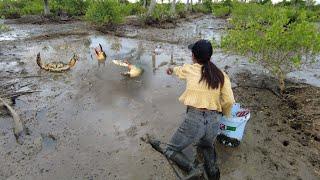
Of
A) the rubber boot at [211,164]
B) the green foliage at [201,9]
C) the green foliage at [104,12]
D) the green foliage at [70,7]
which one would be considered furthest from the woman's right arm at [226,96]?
the green foliage at [201,9]

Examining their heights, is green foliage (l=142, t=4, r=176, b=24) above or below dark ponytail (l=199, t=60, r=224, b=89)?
below

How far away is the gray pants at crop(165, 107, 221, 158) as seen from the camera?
152 inches

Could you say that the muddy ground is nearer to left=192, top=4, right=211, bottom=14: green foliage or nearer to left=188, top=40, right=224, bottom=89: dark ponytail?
left=188, top=40, right=224, bottom=89: dark ponytail

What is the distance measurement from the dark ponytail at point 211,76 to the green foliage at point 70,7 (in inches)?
861

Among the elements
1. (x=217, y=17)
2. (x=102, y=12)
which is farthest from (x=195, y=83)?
(x=217, y=17)

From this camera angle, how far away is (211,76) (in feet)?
12.1

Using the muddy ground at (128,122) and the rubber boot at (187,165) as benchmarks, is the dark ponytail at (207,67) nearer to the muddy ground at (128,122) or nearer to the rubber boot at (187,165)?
the rubber boot at (187,165)

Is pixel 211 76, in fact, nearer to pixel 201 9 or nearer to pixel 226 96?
pixel 226 96

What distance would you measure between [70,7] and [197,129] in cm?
2244

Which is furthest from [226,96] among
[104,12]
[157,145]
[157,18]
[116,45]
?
[157,18]

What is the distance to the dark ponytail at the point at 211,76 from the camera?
371cm

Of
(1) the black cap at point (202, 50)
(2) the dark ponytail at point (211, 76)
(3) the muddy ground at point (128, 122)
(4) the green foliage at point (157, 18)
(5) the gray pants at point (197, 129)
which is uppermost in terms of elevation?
(1) the black cap at point (202, 50)

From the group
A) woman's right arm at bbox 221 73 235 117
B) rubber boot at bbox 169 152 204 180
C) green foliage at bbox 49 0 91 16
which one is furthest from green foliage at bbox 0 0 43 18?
woman's right arm at bbox 221 73 235 117

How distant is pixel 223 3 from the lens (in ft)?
122
